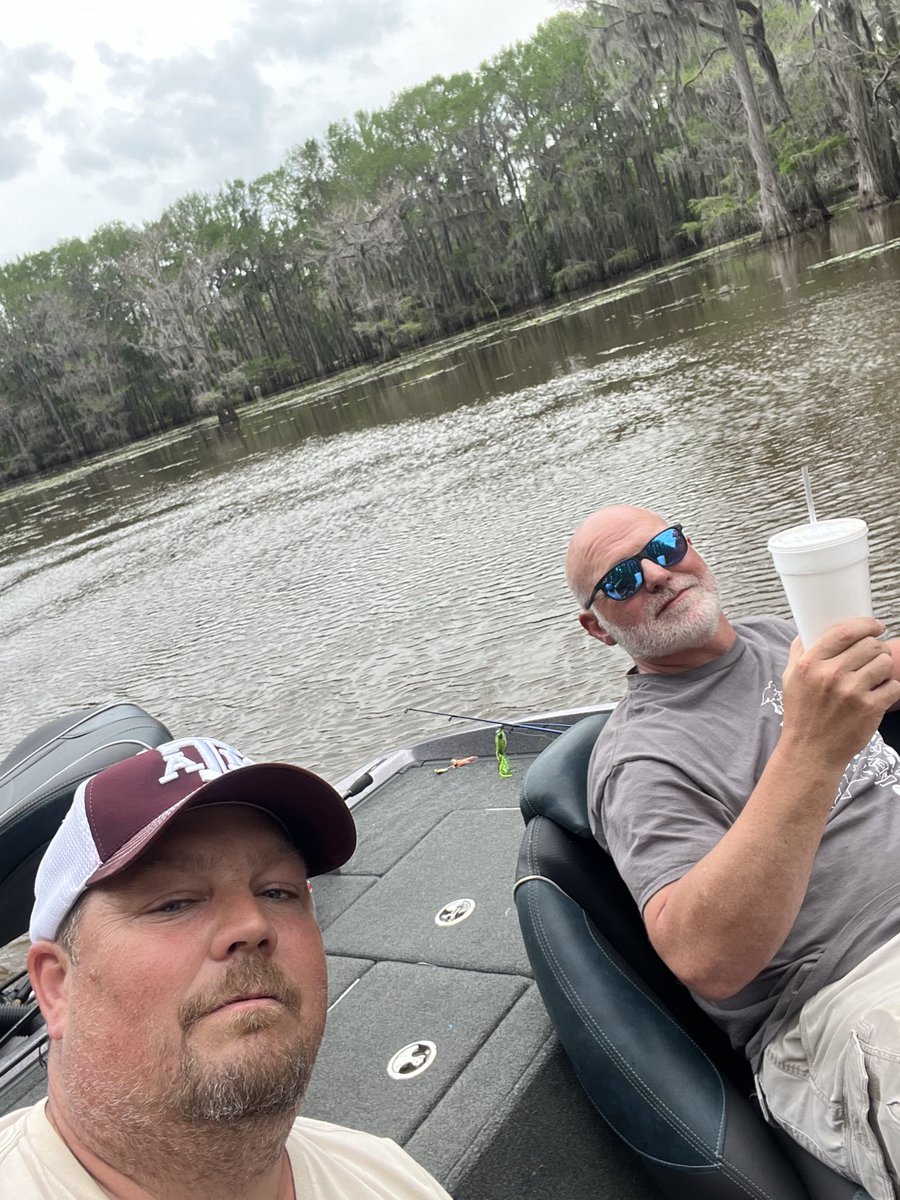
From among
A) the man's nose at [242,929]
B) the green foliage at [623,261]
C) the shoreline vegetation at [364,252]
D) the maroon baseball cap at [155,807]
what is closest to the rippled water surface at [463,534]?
the maroon baseball cap at [155,807]

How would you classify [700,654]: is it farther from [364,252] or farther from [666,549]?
[364,252]

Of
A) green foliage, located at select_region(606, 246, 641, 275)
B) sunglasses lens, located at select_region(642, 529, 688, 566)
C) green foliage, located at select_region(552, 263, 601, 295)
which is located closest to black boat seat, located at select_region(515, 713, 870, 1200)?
sunglasses lens, located at select_region(642, 529, 688, 566)

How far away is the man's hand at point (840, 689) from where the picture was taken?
4.92ft

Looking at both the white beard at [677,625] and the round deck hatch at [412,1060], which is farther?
the round deck hatch at [412,1060]

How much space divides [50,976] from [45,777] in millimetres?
2609

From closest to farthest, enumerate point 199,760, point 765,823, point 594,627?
point 199,760 → point 765,823 → point 594,627

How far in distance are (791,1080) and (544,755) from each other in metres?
0.89

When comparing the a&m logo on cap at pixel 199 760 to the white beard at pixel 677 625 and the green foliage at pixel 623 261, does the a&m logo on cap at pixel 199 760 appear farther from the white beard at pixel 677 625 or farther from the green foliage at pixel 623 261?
→ the green foliage at pixel 623 261

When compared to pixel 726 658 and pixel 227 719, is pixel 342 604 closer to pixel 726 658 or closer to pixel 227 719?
pixel 227 719

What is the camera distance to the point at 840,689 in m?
1.51

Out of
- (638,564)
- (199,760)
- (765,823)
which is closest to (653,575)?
(638,564)

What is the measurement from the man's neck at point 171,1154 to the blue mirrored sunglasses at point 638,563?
1.48m

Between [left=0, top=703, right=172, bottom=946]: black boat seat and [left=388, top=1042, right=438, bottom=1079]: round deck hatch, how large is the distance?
4.95 feet

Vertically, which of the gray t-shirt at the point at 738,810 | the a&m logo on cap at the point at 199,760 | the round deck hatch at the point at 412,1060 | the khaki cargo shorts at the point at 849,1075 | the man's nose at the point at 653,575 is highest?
the a&m logo on cap at the point at 199,760
